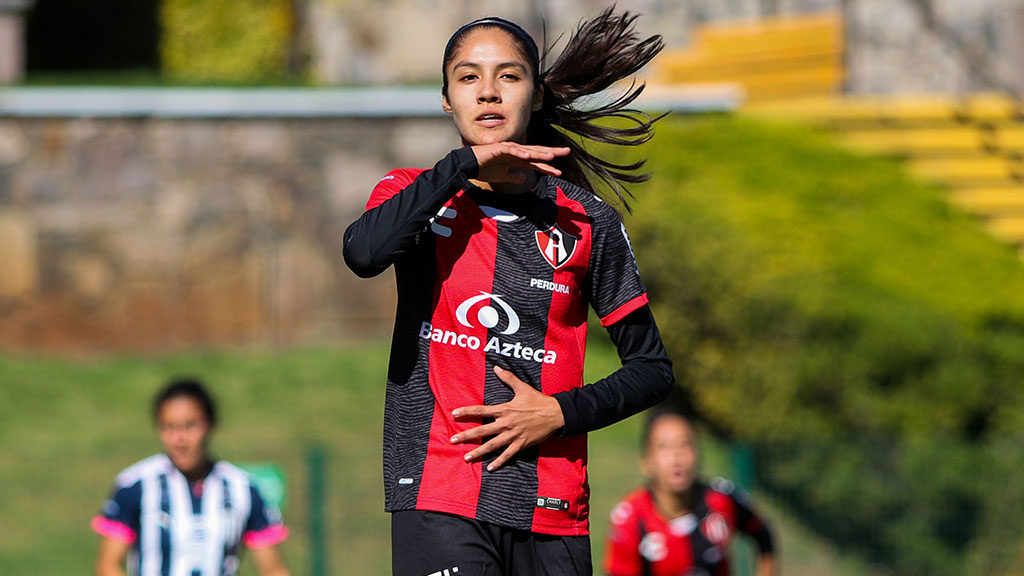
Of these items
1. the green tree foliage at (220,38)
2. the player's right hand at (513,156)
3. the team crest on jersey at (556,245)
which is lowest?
the team crest on jersey at (556,245)

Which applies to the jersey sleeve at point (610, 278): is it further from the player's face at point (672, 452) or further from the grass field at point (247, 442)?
the grass field at point (247, 442)

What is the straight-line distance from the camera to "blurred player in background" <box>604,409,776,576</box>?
26.4ft

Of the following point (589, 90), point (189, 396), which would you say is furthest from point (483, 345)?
point (189, 396)

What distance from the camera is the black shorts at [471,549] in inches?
152

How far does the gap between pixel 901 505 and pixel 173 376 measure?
751 centimetres

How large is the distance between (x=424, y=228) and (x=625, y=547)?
458 centimetres

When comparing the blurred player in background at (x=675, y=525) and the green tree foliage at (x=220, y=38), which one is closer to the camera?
the blurred player in background at (x=675, y=525)

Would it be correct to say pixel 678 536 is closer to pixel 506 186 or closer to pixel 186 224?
pixel 506 186

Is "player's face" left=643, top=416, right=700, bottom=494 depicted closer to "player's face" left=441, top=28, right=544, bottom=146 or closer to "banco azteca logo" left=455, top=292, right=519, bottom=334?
"banco azteca logo" left=455, top=292, right=519, bottom=334

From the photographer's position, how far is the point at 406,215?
12.6 ft

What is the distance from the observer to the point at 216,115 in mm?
16719

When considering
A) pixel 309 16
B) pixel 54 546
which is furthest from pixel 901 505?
pixel 309 16

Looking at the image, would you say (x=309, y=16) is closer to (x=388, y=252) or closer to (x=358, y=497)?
(x=358, y=497)

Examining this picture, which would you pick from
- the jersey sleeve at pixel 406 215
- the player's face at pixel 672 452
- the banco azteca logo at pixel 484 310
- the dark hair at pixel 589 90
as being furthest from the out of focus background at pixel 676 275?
the jersey sleeve at pixel 406 215
